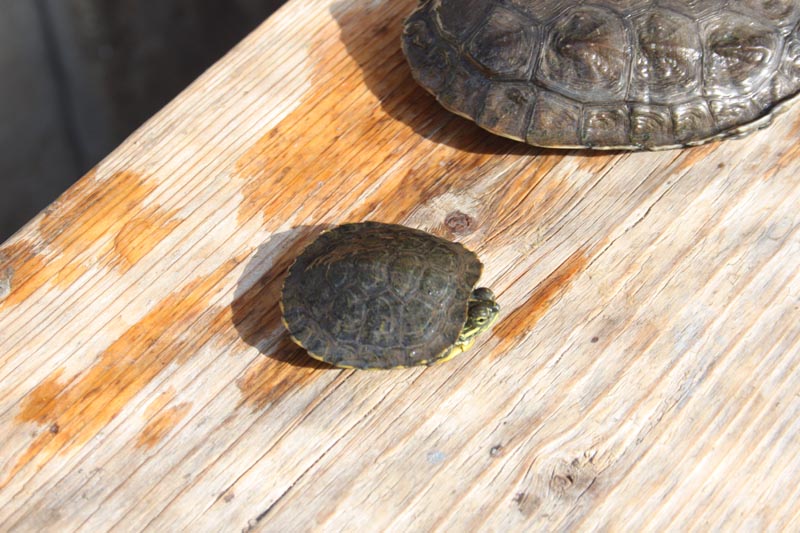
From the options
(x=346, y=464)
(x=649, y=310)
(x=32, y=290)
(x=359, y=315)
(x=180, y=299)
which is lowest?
(x=649, y=310)

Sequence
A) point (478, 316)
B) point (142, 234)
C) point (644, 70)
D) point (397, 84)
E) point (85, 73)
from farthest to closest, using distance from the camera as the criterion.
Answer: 1. point (85, 73)
2. point (397, 84)
3. point (644, 70)
4. point (142, 234)
5. point (478, 316)

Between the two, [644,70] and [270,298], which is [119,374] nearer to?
[270,298]

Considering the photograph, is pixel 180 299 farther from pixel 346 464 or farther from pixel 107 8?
pixel 107 8

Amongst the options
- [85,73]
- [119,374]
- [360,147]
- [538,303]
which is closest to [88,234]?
[119,374]

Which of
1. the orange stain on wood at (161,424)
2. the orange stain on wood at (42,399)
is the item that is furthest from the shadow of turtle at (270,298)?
the orange stain on wood at (42,399)

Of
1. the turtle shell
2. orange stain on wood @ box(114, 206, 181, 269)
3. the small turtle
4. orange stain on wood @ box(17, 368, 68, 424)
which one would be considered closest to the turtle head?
the small turtle

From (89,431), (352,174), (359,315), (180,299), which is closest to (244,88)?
(352,174)
